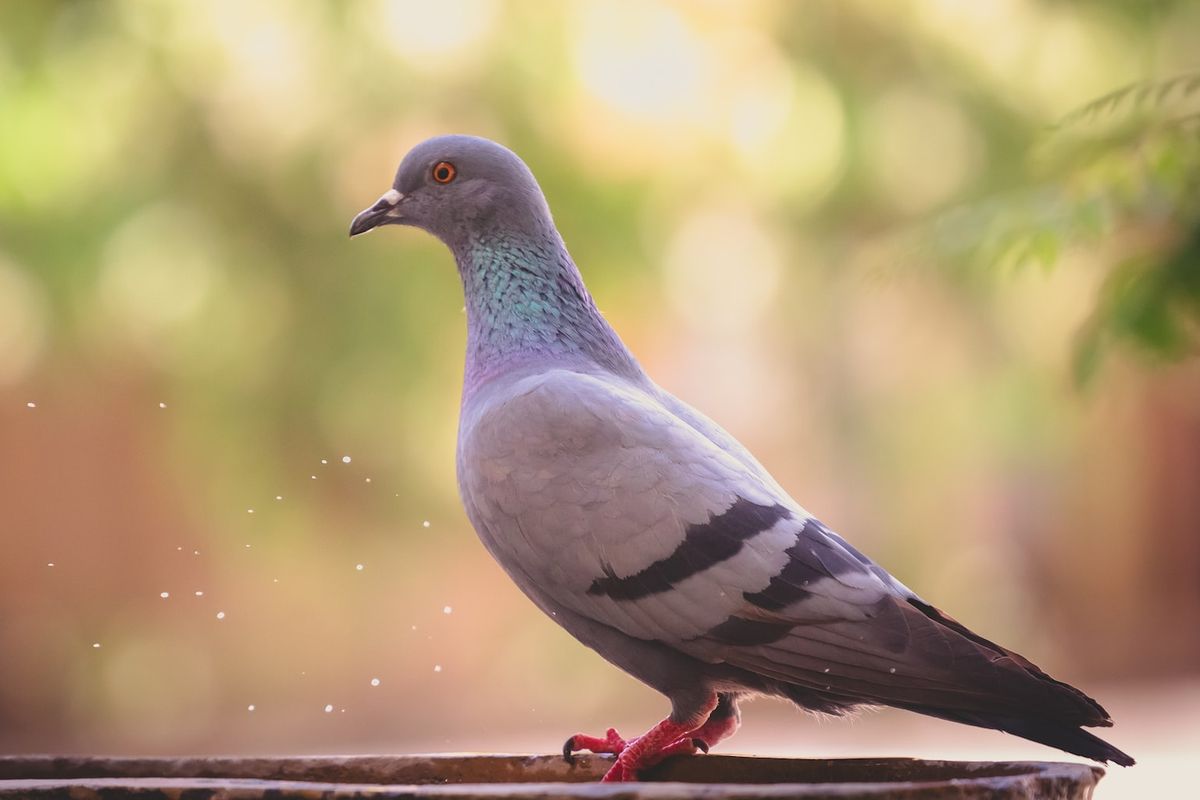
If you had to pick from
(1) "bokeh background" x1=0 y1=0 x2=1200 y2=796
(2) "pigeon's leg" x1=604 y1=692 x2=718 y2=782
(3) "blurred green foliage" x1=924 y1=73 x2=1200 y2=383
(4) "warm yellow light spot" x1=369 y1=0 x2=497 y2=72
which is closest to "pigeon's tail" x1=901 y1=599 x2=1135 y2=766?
(2) "pigeon's leg" x1=604 y1=692 x2=718 y2=782

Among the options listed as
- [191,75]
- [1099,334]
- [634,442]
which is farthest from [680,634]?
[191,75]

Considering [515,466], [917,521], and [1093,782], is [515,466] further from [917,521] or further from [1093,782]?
[917,521]

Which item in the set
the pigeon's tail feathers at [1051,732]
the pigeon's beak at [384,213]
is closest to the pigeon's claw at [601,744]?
the pigeon's tail feathers at [1051,732]

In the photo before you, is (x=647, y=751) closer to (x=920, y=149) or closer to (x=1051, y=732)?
(x=1051, y=732)

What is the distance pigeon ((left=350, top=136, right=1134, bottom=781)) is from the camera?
2262 millimetres

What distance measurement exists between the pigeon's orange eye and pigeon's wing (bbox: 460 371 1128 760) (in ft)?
2.04

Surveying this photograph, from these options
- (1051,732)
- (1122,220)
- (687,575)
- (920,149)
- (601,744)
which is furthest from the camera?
(920,149)

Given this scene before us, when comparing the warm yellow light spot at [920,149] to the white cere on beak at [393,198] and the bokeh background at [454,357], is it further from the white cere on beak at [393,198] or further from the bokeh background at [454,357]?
the white cere on beak at [393,198]

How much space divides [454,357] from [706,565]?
588 cm

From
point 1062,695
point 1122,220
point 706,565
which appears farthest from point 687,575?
point 1122,220

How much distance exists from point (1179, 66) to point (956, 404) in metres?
3.42

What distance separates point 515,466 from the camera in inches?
103

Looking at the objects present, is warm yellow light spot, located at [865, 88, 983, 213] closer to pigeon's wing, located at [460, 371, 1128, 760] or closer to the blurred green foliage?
the blurred green foliage

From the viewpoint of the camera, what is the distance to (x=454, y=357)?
823cm
